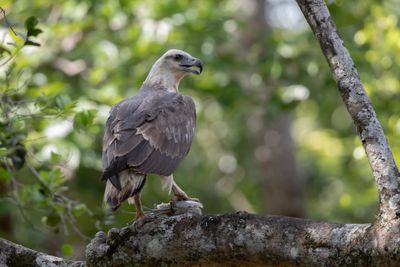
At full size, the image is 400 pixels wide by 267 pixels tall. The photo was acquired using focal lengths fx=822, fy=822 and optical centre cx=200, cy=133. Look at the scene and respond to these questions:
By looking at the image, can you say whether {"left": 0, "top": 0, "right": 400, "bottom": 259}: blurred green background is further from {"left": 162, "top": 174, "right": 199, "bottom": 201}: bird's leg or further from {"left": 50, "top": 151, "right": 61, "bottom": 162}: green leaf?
{"left": 162, "top": 174, "right": 199, "bottom": 201}: bird's leg

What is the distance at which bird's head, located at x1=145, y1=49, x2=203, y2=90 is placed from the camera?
732 centimetres

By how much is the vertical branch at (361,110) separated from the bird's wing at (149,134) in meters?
1.51

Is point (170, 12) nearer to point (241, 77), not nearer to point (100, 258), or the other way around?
point (241, 77)

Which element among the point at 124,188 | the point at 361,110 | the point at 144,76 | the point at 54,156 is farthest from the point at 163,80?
the point at 361,110

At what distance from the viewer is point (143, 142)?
220 inches

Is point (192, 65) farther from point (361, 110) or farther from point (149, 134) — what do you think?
point (361, 110)

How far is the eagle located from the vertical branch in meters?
1.41

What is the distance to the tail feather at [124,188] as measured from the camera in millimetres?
5070

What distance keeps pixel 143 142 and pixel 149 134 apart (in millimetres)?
168

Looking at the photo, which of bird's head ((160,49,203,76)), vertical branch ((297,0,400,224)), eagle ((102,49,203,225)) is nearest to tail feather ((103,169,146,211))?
eagle ((102,49,203,225))

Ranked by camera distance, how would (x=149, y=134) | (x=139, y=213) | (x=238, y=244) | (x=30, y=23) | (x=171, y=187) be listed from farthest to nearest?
(x=171, y=187), (x=149, y=134), (x=30, y=23), (x=139, y=213), (x=238, y=244)

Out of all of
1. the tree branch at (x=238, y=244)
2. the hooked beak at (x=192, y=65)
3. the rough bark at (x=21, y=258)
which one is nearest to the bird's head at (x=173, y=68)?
the hooked beak at (x=192, y=65)

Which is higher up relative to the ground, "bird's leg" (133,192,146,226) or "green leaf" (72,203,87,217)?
"bird's leg" (133,192,146,226)

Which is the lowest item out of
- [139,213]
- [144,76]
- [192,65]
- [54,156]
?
[139,213]
